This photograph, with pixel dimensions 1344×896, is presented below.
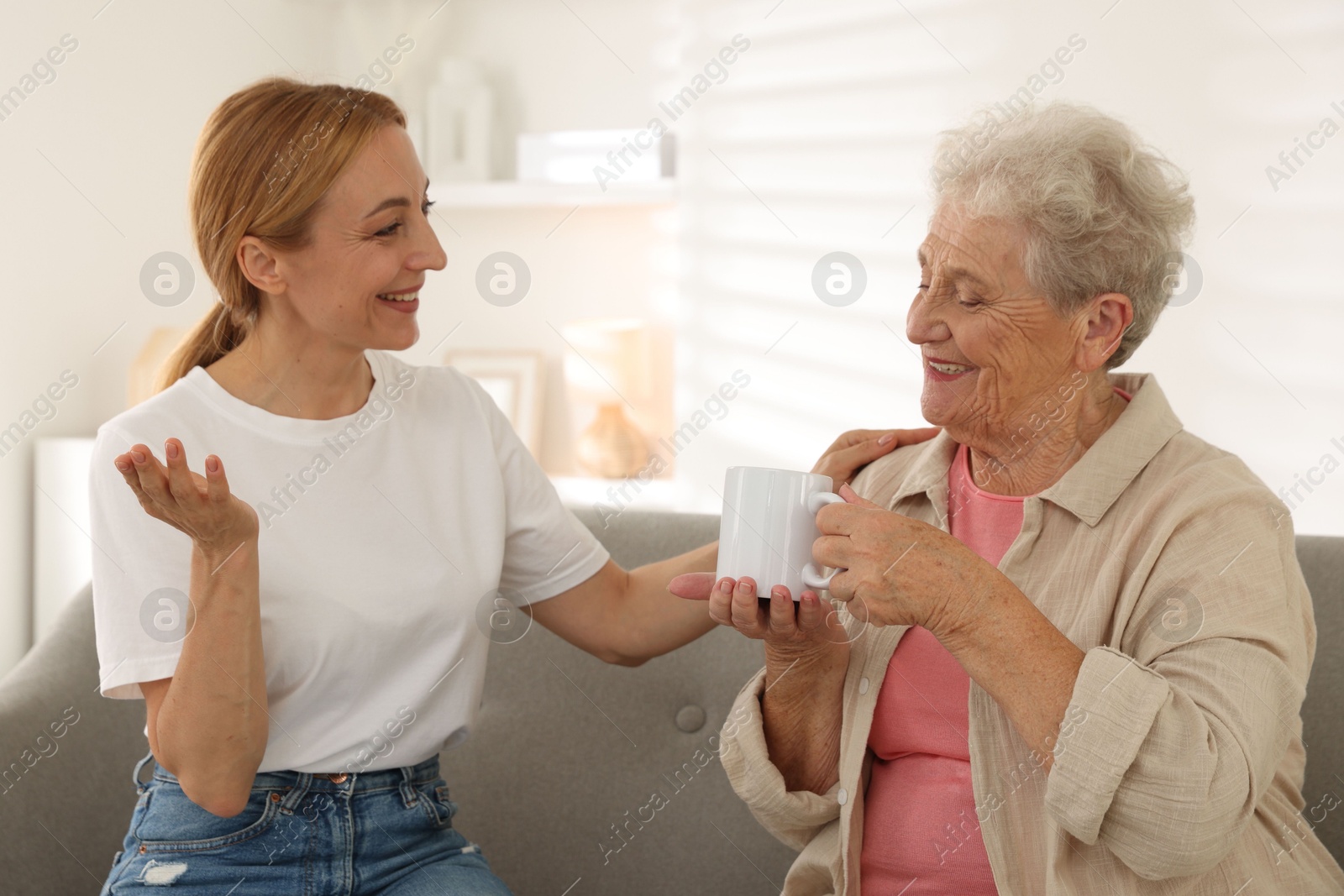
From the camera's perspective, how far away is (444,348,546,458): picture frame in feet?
12.4

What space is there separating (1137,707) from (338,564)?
91cm

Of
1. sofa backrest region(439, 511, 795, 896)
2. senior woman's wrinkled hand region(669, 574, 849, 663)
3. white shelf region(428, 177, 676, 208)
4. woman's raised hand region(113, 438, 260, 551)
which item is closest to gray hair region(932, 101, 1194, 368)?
senior woman's wrinkled hand region(669, 574, 849, 663)

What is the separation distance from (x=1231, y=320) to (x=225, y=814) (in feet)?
7.89

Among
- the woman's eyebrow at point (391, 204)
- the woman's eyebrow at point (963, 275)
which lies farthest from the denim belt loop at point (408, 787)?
the woman's eyebrow at point (963, 275)

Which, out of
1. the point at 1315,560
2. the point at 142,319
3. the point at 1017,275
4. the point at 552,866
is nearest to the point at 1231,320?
the point at 1315,560

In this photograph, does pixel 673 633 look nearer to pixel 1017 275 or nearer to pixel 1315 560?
pixel 1017 275

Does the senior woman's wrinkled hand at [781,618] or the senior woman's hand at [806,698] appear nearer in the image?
the senior woman's wrinkled hand at [781,618]

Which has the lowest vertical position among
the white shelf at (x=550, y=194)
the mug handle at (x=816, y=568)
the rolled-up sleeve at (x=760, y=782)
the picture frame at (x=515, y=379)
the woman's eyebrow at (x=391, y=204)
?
the rolled-up sleeve at (x=760, y=782)

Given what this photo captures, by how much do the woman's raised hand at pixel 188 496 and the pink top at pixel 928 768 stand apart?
2.37 ft

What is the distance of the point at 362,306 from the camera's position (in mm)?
1457

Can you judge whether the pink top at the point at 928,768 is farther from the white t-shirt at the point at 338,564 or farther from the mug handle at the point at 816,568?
the white t-shirt at the point at 338,564

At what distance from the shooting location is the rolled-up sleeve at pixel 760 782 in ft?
4.29

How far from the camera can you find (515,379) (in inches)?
150

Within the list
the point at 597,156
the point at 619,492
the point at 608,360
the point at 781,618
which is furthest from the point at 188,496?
the point at 597,156
